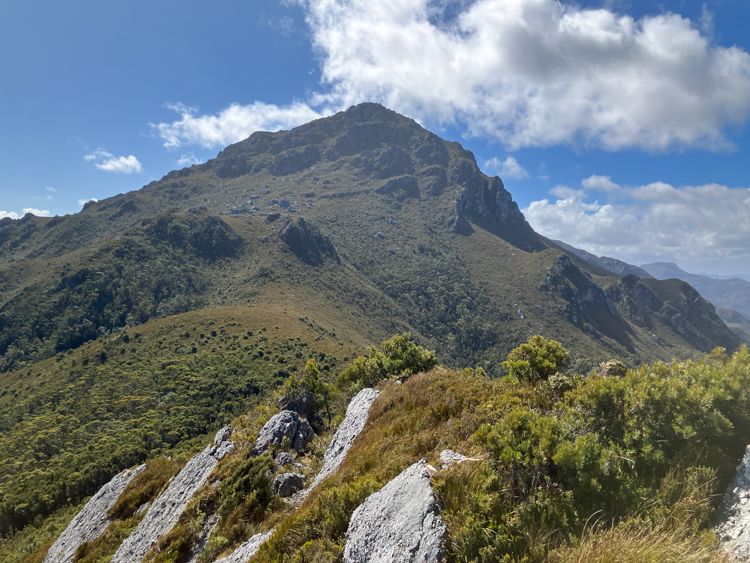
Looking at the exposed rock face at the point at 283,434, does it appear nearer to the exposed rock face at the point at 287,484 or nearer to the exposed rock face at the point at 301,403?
the exposed rock face at the point at 287,484

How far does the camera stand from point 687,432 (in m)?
5.66

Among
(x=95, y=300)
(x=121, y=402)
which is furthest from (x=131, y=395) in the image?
(x=95, y=300)

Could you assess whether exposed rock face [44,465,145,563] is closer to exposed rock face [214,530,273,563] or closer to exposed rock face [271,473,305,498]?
exposed rock face [271,473,305,498]

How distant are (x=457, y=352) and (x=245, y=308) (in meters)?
126

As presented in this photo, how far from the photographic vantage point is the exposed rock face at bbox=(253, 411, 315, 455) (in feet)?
48.5

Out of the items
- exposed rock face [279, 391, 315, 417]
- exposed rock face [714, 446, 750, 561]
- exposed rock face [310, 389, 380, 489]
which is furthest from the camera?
exposed rock face [279, 391, 315, 417]

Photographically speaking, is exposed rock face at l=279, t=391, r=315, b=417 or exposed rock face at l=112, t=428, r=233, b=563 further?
exposed rock face at l=279, t=391, r=315, b=417

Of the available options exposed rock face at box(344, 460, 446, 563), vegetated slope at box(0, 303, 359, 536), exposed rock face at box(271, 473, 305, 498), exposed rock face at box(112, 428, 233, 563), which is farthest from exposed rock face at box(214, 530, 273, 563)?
vegetated slope at box(0, 303, 359, 536)

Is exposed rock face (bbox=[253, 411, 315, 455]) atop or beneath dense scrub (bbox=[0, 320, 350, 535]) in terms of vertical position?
atop

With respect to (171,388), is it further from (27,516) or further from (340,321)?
(340,321)

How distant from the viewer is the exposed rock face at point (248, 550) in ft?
25.3

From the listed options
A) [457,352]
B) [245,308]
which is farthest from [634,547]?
[457,352]

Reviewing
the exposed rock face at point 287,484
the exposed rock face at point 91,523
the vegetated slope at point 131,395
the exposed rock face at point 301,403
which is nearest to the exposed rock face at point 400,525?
the exposed rock face at point 287,484

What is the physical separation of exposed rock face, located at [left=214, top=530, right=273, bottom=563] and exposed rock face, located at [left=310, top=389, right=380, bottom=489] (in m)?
2.56
